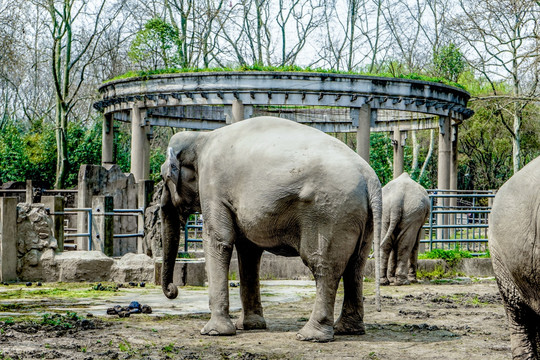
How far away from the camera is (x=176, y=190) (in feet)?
25.2

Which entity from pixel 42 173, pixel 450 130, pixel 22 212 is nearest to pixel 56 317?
pixel 22 212

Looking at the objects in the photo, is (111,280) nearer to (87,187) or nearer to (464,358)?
(87,187)

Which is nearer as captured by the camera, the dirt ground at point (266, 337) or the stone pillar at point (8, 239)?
the dirt ground at point (266, 337)

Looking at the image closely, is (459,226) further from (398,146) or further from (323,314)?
(398,146)

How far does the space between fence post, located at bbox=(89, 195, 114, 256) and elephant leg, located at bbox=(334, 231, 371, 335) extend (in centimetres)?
717

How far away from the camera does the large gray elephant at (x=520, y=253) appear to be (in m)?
4.00

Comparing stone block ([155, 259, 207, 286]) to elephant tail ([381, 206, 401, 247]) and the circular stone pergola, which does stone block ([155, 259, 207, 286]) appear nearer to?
elephant tail ([381, 206, 401, 247])

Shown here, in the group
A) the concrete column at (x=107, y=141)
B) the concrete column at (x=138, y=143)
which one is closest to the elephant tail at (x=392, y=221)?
the concrete column at (x=138, y=143)

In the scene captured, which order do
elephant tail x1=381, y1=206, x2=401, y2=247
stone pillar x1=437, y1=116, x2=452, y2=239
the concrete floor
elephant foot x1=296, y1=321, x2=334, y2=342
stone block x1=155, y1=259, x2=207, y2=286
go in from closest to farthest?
elephant foot x1=296, y1=321, x2=334, y2=342
the concrete floor
stone block x1=155, y1=259, x2=207, y2=286
elephant tail x1=381, y1=206, x2=401, y2=247
stone pillar x1=437, y1=116, x2=452, y2=239

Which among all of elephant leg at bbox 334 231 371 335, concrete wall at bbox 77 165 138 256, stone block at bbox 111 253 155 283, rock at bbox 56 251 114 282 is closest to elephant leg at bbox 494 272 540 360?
elephant leg at bbox 334 231 371 335

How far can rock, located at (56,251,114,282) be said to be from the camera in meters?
11.7

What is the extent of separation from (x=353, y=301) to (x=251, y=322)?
3.65ft

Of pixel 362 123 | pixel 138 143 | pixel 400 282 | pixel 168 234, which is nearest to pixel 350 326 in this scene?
pixel 168 234

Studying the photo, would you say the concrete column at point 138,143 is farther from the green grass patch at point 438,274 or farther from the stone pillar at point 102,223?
the green grass patch at point 438,274
